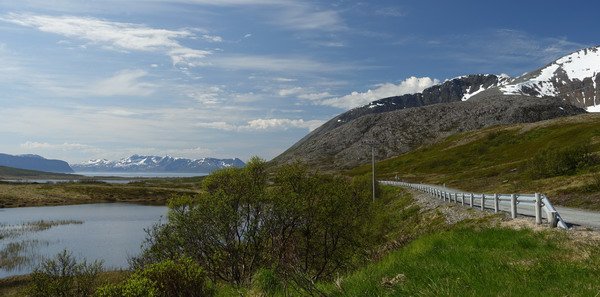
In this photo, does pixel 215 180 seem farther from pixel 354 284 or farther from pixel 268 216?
pixel 354 284

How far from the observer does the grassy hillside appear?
48.8m

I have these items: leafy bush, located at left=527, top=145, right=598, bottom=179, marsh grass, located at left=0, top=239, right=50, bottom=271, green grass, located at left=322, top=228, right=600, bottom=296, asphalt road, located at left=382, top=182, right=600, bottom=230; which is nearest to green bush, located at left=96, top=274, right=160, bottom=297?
green grass, located at left=322, top=228, right=600, bottom=296

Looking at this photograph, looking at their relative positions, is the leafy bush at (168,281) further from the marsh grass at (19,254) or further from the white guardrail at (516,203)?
the marsh grass at (19,254)

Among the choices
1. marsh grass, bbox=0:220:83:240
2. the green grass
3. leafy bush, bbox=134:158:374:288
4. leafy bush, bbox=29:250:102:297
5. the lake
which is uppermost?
the green grass

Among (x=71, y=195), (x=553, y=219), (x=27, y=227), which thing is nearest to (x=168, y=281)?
(x=553, y=219)

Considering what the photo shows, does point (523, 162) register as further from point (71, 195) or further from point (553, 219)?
point (71, 195)

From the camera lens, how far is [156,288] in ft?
47.1

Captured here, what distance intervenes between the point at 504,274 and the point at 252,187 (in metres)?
26.2

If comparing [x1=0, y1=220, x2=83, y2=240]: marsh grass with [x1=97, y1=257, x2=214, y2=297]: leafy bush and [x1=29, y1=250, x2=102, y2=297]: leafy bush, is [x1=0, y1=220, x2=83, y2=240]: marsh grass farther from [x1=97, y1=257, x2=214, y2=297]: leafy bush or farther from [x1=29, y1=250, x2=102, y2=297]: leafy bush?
[x1=97, y1=257, x2=214, y2=297]: leafy bush

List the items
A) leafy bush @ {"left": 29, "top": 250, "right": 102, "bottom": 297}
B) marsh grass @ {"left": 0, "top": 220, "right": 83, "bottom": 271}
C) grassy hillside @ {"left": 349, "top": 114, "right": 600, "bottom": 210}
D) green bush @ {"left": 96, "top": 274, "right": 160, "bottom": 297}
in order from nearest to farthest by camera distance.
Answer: green bush @ {"left": 96, "top": 274, "right": 160, "bottom": 297} < leafy bush @ {"left": 29, "top": 250, "right": 102, "bottom": 297} < grassy hillside @ {"left": 349, "top": 114, "right": 600, "bottom": 210} < marsh grass @ {"left": 0, "top": 220, "right": 83, "bottom": 271}

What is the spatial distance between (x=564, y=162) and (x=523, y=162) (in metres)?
29.5

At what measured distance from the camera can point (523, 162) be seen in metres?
95.4

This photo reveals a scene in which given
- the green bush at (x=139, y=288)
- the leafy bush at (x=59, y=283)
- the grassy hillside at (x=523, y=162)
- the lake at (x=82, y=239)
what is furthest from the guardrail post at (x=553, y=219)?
the lake at (x=82, y=239)

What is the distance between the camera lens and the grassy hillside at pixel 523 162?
160 ft
